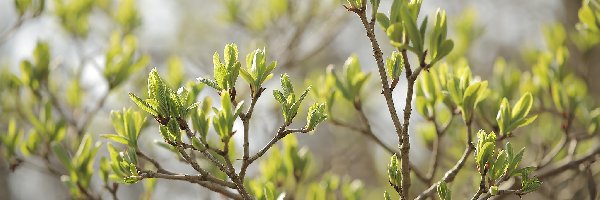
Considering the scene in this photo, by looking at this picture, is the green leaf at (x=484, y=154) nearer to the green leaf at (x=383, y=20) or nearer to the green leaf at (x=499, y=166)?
the green leaf at (x=499, y=166)

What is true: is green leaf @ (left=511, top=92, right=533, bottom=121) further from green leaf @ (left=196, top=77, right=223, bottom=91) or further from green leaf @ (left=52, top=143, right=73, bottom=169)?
green leaf @ (left=52, top=143, right=73, bottom=169)

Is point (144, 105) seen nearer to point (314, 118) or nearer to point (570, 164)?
point (314, 118)

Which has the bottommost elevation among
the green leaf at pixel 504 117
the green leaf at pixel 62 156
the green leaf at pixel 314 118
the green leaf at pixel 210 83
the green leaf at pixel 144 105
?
the green leaf at pixel 144 105

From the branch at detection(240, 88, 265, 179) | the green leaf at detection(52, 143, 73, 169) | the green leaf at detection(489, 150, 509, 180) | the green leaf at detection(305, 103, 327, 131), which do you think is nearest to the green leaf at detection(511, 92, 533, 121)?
the green leaf at detection(489, 150, 509, 180)

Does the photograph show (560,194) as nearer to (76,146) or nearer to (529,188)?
(529,188)

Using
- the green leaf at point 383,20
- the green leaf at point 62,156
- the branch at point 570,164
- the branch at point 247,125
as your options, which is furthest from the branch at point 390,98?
the green leaf at point 62,156

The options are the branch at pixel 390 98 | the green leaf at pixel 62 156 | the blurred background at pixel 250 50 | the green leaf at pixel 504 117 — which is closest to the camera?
the branch at pixel 390 98

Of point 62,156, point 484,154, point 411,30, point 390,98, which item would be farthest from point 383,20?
point 62,156

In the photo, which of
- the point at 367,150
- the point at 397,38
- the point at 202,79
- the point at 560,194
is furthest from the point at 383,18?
the point at 367,150

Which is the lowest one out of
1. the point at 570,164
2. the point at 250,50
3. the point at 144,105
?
the point at 144,105
